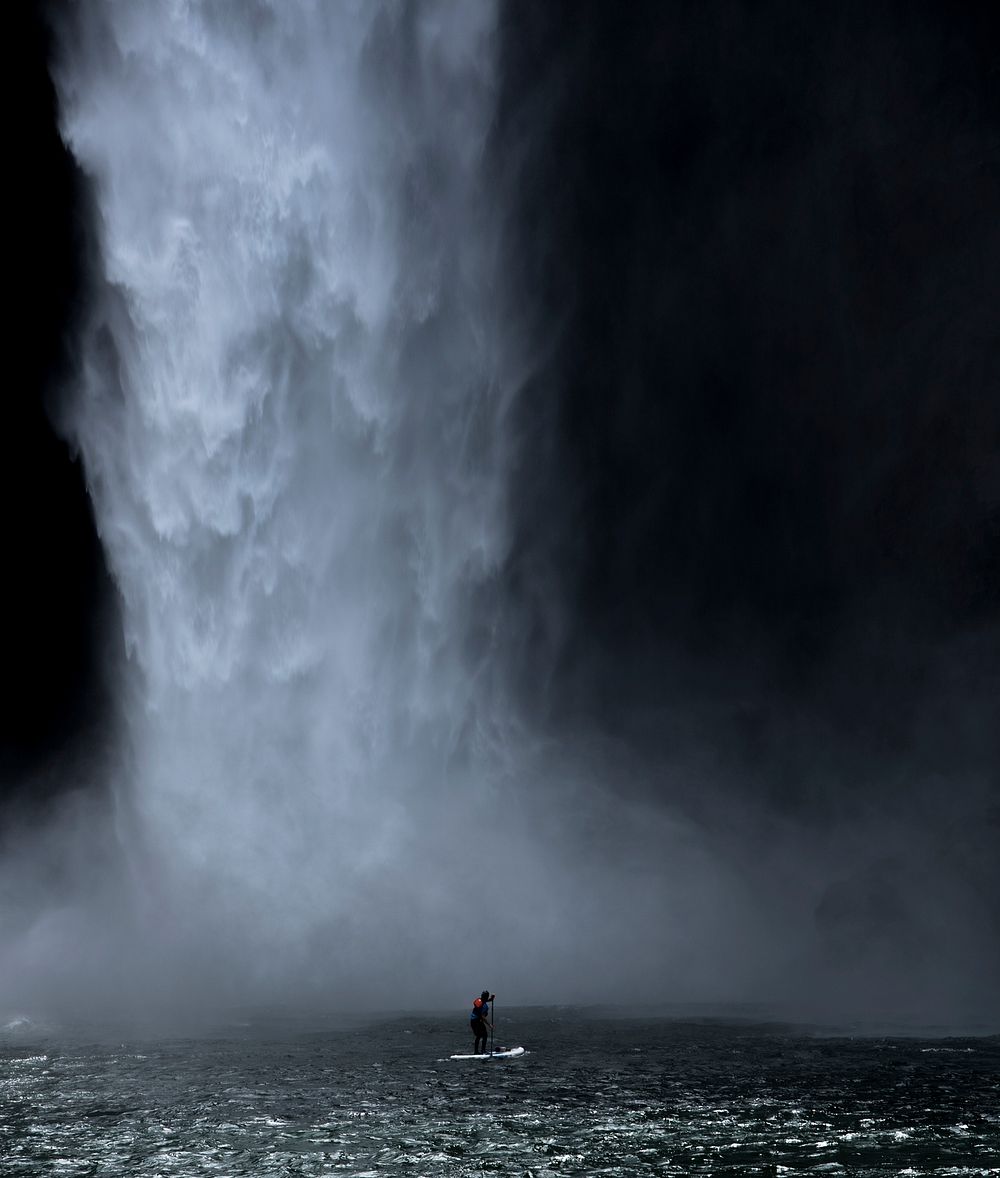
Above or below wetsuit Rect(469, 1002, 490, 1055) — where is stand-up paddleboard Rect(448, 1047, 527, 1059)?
below

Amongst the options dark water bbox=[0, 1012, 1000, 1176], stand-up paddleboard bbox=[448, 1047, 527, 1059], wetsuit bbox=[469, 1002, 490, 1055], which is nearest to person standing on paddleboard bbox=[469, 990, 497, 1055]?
wetsuit bbox=[469, 1002, 490, 1055]

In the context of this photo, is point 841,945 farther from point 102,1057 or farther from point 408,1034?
point 102,1057

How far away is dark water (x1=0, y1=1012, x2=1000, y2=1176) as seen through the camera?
679 inches

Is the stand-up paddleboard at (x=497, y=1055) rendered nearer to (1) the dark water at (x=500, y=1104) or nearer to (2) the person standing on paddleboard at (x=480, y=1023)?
(1) the dark water at (x=500, y=1104)

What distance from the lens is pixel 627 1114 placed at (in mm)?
20688

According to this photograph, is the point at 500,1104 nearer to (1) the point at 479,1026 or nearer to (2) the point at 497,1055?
(2) the point at 497,1055

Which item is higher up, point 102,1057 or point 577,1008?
point 577,1008

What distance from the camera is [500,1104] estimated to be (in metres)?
22.0

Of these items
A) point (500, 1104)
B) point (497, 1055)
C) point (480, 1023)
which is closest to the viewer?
point (500, 1104)

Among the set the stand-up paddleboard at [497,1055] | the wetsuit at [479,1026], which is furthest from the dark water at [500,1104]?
the wetsuit at [479,1026]

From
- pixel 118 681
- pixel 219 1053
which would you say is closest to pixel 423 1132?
pixel 219 1053

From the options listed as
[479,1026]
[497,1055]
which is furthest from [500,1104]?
[479,1026]

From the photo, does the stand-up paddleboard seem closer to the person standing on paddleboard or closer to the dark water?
the dark water

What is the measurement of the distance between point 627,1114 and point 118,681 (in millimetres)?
47441
